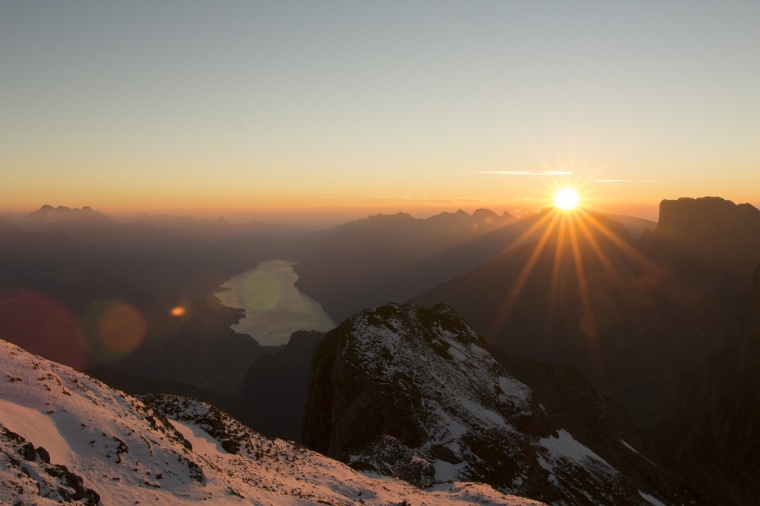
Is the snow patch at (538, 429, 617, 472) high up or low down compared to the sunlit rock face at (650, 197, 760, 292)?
down

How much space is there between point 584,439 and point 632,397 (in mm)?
94919

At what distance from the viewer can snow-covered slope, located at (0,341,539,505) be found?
13253 millimetres

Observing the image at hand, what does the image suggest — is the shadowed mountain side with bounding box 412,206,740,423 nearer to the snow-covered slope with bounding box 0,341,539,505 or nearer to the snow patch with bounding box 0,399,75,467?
the snow-covered slope with bounding box 0,341,539,505

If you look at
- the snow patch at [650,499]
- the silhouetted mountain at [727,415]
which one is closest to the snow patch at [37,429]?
the snow patch at [650,499]

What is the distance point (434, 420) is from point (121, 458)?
27.8 m

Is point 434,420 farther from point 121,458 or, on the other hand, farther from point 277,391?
point 277,391

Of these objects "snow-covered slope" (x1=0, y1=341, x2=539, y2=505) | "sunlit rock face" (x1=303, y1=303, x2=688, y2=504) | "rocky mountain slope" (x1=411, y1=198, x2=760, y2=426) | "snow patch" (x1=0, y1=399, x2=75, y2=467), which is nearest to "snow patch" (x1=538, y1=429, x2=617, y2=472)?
"sunlit rock face" (x1=303, y1=303, x2=688, y2=504)

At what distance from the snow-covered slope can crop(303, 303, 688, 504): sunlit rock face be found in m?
8.41

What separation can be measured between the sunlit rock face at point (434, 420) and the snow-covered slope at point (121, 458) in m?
8.41

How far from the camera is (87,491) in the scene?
43.9 ft

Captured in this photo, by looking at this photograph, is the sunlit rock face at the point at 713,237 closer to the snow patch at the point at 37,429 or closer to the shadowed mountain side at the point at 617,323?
the shadowed mountain side at the point at 617,323

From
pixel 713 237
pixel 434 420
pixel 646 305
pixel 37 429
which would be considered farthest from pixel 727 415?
pixel 37 429

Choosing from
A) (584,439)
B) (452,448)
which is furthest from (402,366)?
(584,439)

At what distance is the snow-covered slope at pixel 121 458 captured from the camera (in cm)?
1325
